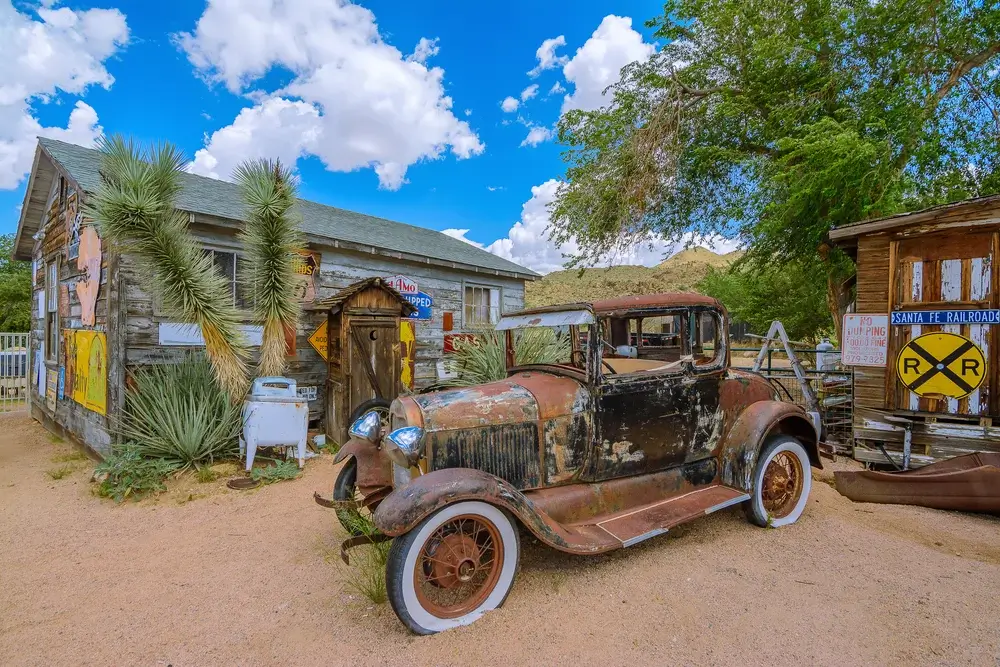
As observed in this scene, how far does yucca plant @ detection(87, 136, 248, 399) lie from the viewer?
549cm

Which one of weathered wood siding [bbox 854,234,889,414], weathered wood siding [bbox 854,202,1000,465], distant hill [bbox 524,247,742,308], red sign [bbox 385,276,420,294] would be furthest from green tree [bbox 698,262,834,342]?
distant hill [bbox 524,247,742,308]

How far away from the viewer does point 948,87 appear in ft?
27.9

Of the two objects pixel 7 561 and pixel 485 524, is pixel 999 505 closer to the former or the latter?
pixel 485 524

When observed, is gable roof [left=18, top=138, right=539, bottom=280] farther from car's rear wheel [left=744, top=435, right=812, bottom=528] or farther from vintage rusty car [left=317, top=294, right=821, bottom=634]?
car's rear wheel [left=744, top=435, right=812, bottom=528]

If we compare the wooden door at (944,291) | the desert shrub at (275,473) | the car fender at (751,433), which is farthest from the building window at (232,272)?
the wooden door at (944,291)

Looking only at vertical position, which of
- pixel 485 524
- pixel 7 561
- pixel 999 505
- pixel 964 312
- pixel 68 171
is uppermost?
pixel 68 171

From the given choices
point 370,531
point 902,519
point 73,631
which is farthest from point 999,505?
point 73,631

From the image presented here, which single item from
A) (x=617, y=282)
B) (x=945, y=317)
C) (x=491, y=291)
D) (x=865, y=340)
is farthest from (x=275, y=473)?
(x=617, y=282)

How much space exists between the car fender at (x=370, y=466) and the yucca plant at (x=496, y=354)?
416cm

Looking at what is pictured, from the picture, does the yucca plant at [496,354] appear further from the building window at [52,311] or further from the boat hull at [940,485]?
the building window at [52,311]

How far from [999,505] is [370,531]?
5375 mm

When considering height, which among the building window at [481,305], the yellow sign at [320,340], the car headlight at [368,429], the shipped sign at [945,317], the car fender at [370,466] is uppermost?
the building window at [481,305]

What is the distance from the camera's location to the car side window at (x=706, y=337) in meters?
3.92

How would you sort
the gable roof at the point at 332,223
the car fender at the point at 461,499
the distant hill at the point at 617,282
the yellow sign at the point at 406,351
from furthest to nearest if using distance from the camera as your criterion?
the distant hill at the point at 617,282 → the yellow sign at the point at 406,351 → the gable roof at the point at 332,223 → the car fender at the point at 461,499
